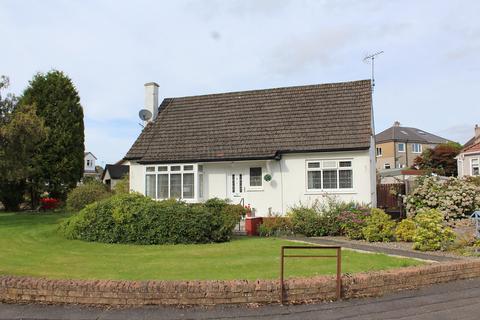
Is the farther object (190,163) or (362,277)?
(190,163)

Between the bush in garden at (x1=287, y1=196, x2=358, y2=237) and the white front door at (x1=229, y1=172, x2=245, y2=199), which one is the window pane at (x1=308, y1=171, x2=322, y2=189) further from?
the white front door at (x1=229, y1=172, x2=245, y2=199)

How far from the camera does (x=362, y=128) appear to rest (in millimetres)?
20391

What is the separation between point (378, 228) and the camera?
48.5ft

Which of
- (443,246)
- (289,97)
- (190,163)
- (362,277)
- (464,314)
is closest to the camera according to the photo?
(464,314)

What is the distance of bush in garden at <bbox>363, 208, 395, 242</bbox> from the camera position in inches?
575

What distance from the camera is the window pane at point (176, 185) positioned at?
2202 centimetres

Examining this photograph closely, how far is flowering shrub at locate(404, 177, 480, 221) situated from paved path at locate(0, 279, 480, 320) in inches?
431

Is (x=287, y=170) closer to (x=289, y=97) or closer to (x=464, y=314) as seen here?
(x=289, y=97)

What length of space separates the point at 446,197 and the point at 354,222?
4981 mm

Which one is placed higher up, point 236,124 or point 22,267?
point 236,124

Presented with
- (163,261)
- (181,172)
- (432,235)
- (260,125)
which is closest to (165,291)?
(163,261)

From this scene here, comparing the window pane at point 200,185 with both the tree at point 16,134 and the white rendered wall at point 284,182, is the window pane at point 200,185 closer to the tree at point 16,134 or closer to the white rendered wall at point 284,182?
the white rendered wall at point 284,182

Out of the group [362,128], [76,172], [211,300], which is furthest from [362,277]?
[76,172]

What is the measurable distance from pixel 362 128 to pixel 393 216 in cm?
437
